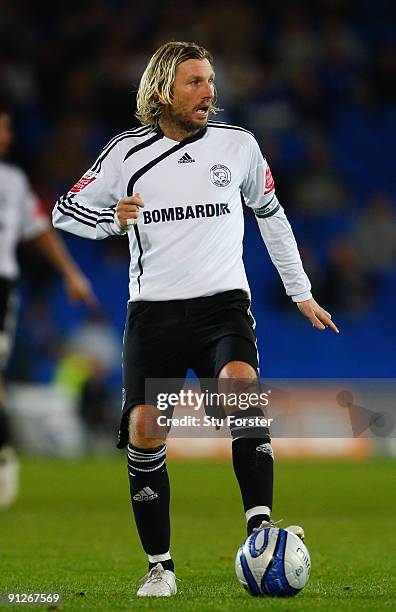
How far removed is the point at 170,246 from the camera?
5238mm

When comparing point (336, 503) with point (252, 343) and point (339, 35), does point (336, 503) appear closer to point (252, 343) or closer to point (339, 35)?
point (252, 343)

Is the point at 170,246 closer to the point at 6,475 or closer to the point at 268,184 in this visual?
the point at 268,184

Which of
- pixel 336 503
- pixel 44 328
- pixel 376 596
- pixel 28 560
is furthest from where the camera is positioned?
pixel 44 328

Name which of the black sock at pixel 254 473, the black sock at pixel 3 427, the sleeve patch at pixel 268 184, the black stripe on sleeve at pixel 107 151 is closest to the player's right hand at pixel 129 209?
the black stripe on sleeve at pixel 107 151

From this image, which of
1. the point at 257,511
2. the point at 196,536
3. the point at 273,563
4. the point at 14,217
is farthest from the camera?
the point at 14,217

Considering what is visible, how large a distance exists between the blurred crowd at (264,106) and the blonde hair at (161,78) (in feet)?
37.5

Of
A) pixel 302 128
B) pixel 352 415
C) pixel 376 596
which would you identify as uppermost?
pixel 302 128

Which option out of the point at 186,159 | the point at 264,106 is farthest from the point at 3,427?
the point at 264,106

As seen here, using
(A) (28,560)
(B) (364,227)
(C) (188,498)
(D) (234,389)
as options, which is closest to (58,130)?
(B) (364,227)

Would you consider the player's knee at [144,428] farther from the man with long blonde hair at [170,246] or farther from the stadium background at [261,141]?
the stadium background at [261,141]

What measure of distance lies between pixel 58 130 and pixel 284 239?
13.2m

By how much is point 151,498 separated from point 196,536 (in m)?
2.66

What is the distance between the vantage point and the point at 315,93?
1892 cm

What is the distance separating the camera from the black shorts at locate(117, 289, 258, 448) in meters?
5.17
